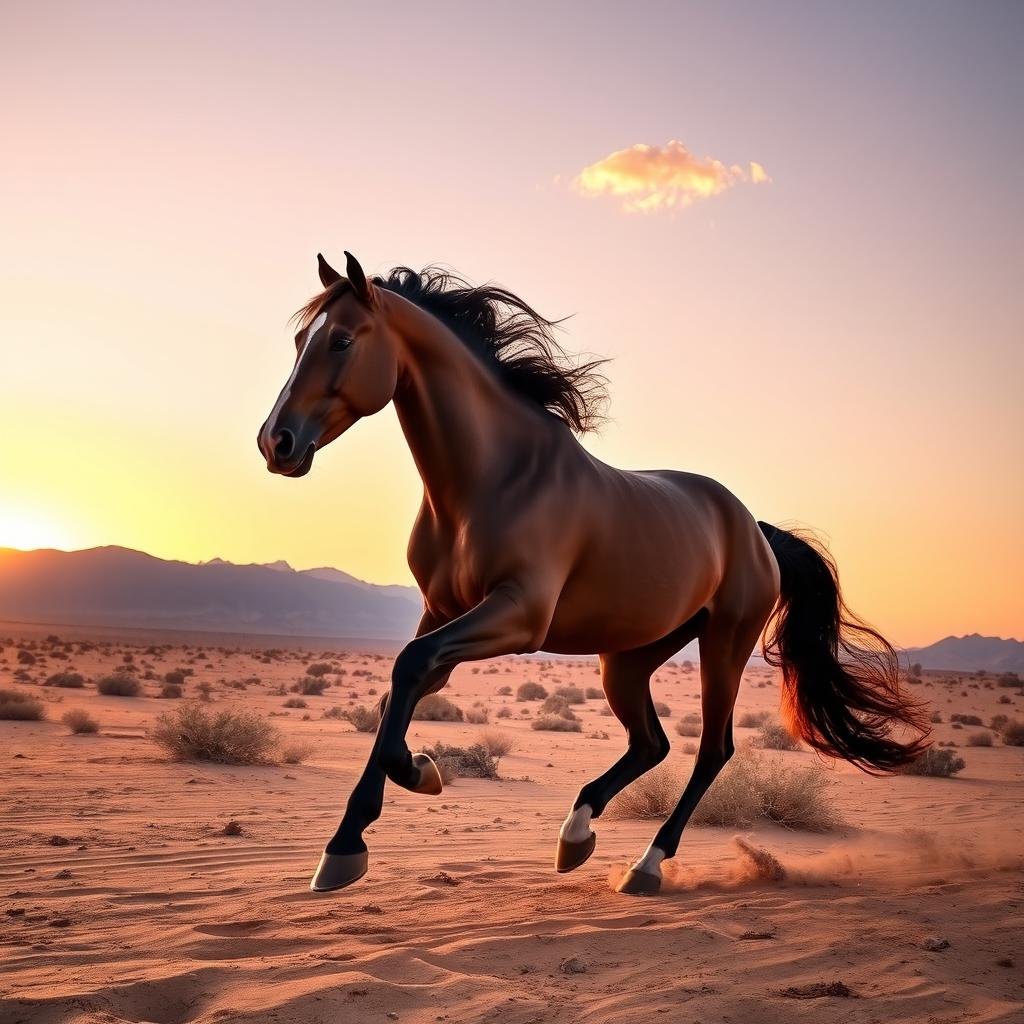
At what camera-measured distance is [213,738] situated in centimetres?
1384

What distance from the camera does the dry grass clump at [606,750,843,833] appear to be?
1116cm

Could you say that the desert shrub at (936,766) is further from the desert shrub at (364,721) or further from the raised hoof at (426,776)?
the raised hoof at (426,776)

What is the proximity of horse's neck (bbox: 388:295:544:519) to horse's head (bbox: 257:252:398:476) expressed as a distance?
221mm

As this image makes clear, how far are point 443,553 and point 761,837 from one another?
699 centimetres

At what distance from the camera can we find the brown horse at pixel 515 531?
4500mm

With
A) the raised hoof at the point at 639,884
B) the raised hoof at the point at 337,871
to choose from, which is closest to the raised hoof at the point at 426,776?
the raised hoof at the point at 337,871

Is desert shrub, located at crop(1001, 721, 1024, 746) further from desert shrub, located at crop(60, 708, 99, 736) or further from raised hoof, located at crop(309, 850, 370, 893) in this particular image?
raised hoof, located at crop(309, 850, 370, 893)

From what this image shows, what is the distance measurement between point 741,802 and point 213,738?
7168mm

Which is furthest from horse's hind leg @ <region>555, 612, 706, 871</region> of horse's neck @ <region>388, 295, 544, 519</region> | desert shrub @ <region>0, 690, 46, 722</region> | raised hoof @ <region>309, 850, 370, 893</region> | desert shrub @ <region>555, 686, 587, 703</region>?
desert shrub @ <region>555, 686, 587, 703</region>

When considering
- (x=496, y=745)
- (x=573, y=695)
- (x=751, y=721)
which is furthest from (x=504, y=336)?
(x=573, y=695)

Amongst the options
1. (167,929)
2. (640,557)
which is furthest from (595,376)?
(167,929)

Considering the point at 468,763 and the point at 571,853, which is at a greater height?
the point at 571,853

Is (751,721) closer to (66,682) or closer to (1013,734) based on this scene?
(1013,734)

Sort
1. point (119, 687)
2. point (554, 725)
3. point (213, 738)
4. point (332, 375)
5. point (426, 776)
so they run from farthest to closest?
point (119, 687) → point (554, 725) → point (213, 738) → point (332, 375) → point (426, 776)
